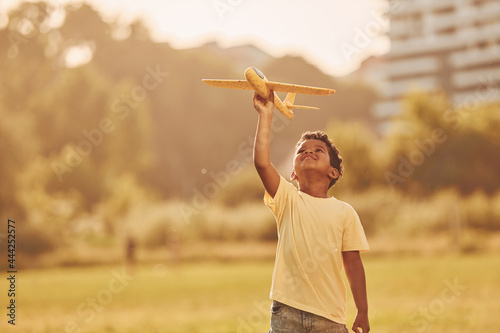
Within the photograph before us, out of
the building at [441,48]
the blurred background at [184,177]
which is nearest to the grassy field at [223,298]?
the blurred background at [184,177]

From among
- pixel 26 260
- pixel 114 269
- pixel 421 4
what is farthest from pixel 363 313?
pixel 421 4

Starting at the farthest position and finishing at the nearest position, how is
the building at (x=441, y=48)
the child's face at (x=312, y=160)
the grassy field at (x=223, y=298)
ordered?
the building at (x=441, y=48)
the grassy field at (x=223, y=298)
the child's face at (x=312, y=160)

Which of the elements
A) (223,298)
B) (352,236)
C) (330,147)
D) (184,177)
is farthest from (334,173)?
(184,177)

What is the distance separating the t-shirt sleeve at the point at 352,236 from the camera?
263 centimetres

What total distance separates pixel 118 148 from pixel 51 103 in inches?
103

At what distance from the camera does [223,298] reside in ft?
33.3

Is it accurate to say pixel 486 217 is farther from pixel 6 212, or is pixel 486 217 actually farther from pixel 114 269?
pixel 6 212

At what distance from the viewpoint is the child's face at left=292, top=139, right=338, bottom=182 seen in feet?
8.75

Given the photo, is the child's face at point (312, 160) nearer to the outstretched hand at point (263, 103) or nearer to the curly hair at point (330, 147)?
the curly hair at point (330, 147)

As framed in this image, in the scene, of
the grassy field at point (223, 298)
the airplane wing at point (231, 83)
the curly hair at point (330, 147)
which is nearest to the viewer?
the airplane wing at point (231, 83)

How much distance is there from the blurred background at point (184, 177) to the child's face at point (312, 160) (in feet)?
20.4

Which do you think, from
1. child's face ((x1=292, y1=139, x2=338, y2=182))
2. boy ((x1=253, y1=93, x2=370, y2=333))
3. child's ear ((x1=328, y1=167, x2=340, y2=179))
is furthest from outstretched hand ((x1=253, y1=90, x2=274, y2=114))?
child's ear ((x1=328, y1=167, x2=340, y2=179))

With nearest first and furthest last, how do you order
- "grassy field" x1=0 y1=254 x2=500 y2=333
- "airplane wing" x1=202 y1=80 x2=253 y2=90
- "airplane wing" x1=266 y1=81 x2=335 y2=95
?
"airplane wing" x1=266 y1=81 x2=335 y2=95 → "airplane wing" x1=202 y1=80 x2=253 y2=90 → "grassy field" x1=0 y1=254 x2=500 y2=333

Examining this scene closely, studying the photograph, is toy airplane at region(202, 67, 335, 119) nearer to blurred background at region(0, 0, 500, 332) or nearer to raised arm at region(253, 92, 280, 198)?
raised arm at region(253, 92, 280, 198)
